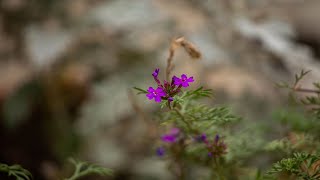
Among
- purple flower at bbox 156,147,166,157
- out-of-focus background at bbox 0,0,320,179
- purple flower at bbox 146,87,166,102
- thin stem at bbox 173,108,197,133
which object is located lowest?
purple flower at bbox 146,87,166,102

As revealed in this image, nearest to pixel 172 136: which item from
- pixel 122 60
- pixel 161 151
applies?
pixel 161 151

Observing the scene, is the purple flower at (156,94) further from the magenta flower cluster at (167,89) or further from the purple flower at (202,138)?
the purple flower at (202,138)

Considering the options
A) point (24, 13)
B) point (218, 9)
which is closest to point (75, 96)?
point (24, 13)

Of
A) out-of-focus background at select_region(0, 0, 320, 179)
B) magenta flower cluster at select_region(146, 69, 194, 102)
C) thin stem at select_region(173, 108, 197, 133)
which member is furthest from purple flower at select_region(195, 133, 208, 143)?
out-of-focus background at select_region(0, 0, 320, 179)

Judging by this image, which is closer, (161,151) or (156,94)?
(156,94)

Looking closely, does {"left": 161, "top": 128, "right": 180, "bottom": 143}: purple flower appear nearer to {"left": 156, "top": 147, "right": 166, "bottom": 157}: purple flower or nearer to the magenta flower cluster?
{"left": 156, "top": 147, "right": 166, "bottom": 157}: purple flower

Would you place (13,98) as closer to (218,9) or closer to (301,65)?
(218,9)

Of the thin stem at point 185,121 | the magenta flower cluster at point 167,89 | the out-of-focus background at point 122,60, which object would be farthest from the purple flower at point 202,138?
the out-of-focus background at point 122,60

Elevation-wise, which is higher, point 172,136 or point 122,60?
point 122,60

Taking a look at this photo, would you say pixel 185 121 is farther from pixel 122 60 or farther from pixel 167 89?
pixel 122 60
